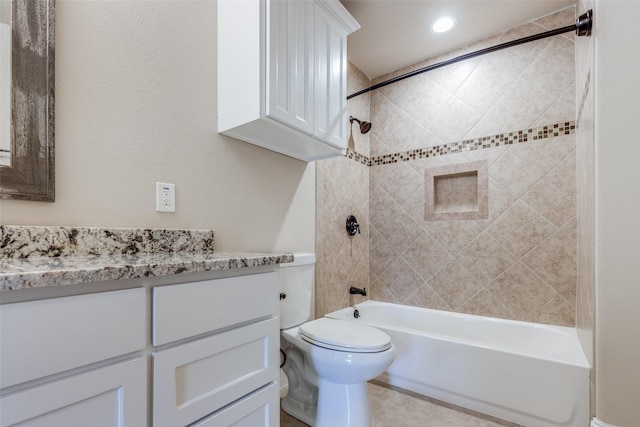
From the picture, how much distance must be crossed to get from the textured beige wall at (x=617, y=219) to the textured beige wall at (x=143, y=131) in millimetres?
1435

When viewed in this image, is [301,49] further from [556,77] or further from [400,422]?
[400,422]

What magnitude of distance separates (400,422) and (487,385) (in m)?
0.52

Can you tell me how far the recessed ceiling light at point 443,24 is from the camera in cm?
208

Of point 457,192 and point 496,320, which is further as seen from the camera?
point 457,192

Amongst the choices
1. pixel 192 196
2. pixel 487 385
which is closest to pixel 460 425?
pixel 487 385

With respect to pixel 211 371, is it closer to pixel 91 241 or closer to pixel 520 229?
pixel 91 241

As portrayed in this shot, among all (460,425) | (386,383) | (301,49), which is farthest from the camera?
(386,383)

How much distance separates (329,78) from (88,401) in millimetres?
1625

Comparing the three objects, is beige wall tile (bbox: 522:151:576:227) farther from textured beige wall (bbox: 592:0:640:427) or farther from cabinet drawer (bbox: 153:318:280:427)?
cabinet drawer (bbox: 153:318:280:427)

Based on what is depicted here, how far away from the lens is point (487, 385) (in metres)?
1.63

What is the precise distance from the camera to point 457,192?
2.41 meters

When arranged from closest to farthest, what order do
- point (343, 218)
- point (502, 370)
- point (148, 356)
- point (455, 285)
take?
point (148, 356) → point (502, 370) → point (455, 285) → point (343, 218)

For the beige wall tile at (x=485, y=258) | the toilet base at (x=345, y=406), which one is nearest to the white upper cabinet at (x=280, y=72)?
the toilet base at (x=345, y=406)

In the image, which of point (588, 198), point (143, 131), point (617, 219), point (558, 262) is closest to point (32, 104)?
point (143, 131)
